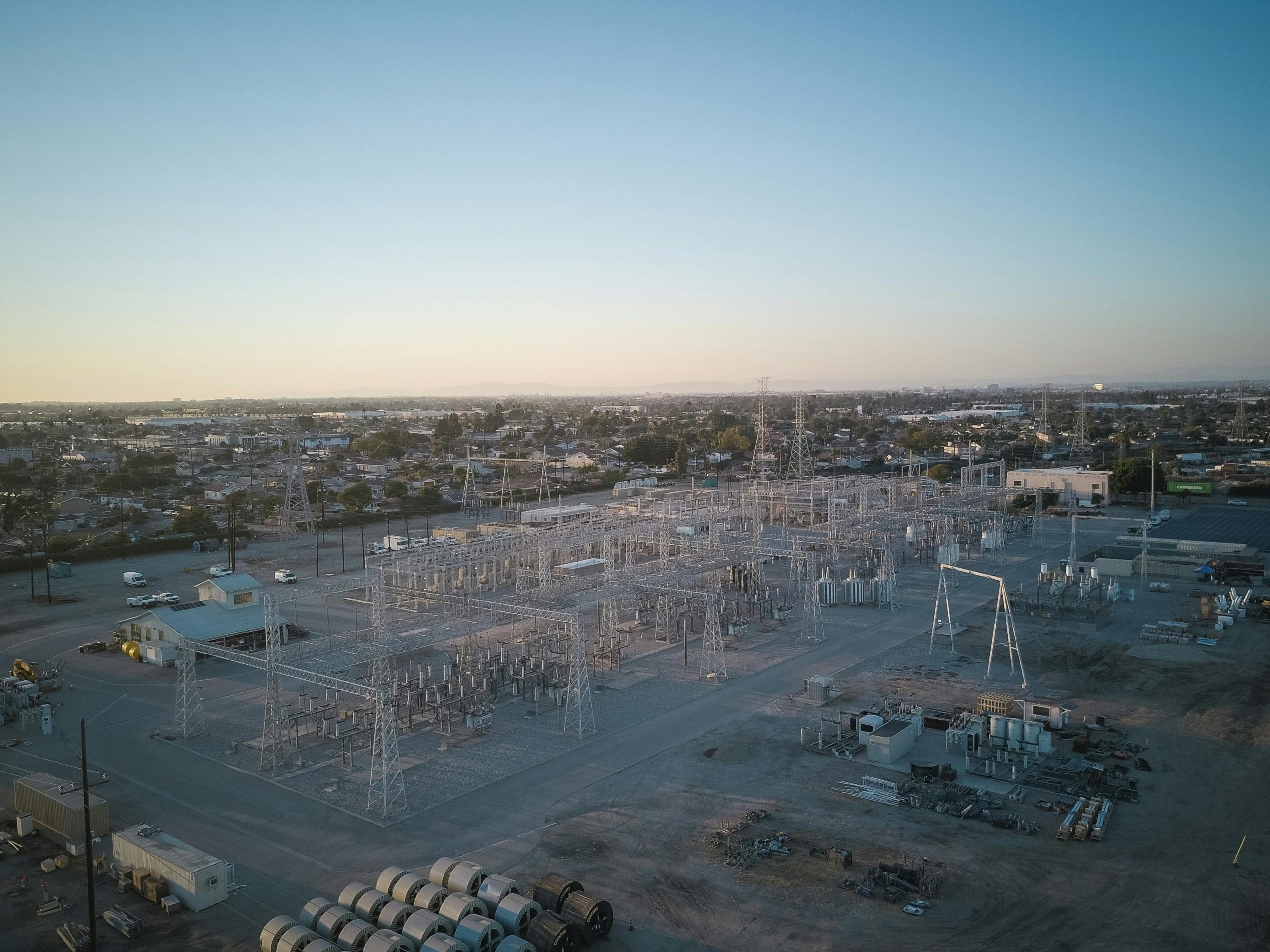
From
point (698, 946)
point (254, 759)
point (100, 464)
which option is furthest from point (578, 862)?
point (100, 464)

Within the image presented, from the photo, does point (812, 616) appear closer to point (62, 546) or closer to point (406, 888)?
point (406, 888)

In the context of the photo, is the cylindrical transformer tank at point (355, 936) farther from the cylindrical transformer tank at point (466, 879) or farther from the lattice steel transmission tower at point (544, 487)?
the lattice steel transmission tower at point (544, 487)

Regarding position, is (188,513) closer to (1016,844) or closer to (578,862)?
(578,862)

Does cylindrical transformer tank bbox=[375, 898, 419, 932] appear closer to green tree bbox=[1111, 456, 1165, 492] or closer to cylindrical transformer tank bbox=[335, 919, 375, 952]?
cylindrical transformer tank bbox=[335, 919, 375, 952]

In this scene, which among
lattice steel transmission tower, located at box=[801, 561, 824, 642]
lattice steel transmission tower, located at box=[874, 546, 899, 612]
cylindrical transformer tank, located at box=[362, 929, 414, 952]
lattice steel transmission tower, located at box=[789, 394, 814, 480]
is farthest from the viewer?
lattice steel transmission tower, located at box=[789, 394, 814, 480]

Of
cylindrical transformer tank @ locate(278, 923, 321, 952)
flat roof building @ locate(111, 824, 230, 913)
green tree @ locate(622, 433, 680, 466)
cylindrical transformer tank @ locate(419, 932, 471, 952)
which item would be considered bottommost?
flat roof building @ locate(111, 824, 230, 913)

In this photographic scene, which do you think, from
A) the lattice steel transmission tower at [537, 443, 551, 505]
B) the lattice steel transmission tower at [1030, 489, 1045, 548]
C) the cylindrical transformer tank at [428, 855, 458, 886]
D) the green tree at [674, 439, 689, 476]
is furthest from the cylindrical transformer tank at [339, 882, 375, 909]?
the green tree at [674, 439, 689, 476]

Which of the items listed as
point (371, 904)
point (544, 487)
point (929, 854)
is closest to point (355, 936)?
point (371, 904)
